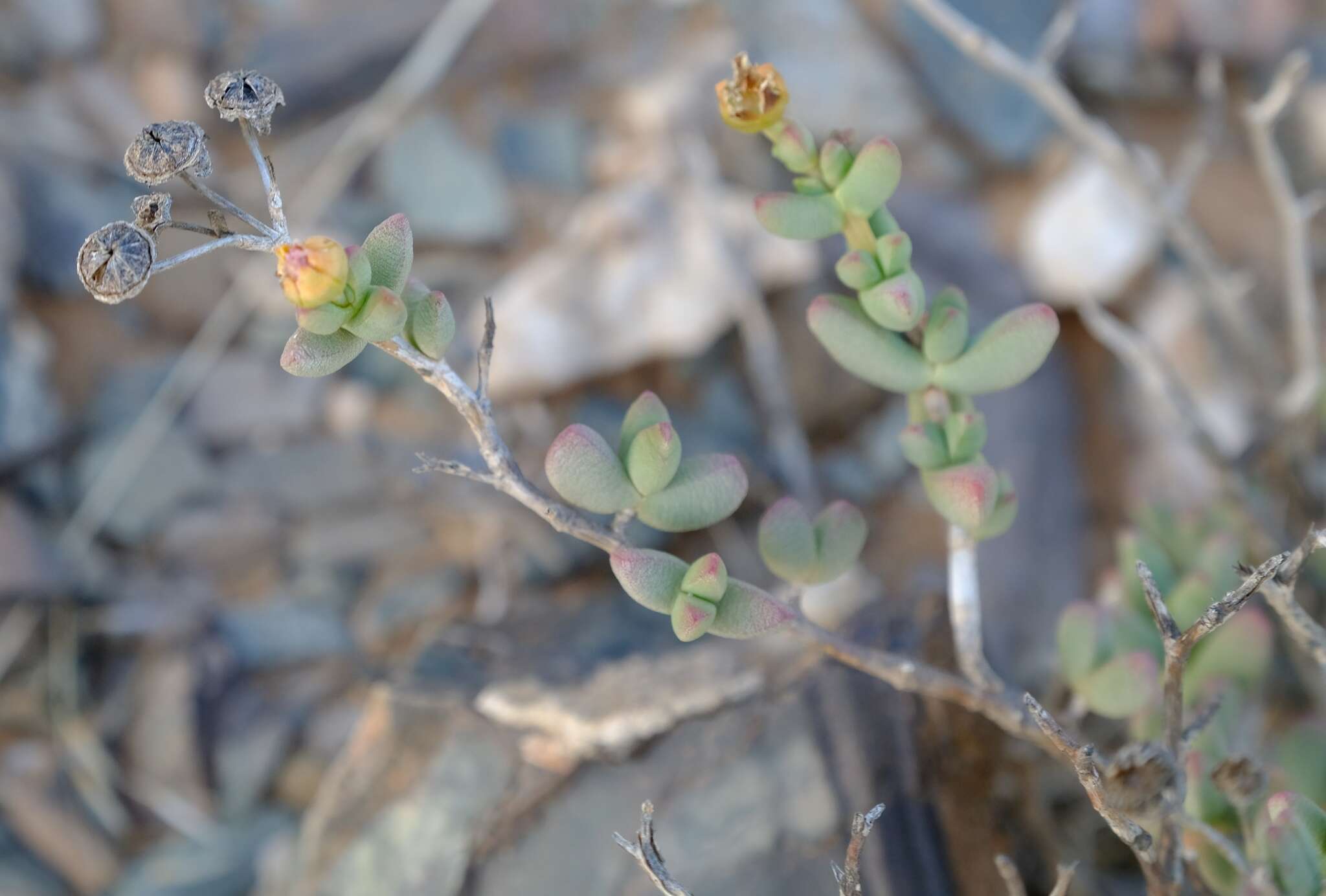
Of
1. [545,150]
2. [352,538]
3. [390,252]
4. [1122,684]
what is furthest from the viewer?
[545,150]

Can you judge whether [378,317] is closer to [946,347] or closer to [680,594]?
[680,594]

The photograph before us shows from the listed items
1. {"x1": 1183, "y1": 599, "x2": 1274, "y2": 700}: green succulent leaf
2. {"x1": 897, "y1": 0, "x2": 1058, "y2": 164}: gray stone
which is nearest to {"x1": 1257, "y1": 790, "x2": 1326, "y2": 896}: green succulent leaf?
{"x1": 1183, "y1": 599, "x2": 1274, "y2": 700}: green succulent leaf

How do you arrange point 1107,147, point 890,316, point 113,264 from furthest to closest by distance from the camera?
point 1107,147
point 890,316
point 113,264

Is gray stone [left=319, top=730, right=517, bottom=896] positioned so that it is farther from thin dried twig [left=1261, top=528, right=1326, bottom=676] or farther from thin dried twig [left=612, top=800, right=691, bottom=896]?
thin dried twig [left=1261, top=528, right=1326, bottom=676]

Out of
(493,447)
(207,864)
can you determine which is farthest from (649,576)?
(207,864)

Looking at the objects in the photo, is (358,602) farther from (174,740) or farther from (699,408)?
(699,408)

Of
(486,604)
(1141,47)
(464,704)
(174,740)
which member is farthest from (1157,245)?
(174,740)

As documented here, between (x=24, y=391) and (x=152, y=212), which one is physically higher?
(x=152, y=212)
